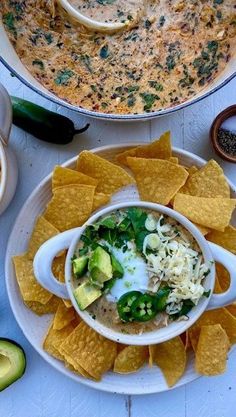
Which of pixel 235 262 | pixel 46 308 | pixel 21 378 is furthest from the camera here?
pixel 21 378

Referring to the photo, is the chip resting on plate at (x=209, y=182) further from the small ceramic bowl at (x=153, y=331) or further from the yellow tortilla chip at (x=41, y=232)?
the yellow tortilla chip at (x=41, y=232)

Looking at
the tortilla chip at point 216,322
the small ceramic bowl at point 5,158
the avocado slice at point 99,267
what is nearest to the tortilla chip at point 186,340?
A: the tortilla chip at point 216,322

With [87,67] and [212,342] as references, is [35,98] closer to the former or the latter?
[87,67]

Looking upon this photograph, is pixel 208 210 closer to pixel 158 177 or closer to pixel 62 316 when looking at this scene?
pixel 158 177

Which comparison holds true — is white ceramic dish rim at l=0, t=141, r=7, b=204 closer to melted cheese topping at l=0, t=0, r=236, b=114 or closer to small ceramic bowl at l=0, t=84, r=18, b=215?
small ceramic bowl at l=0, t=84, r=18, b=215

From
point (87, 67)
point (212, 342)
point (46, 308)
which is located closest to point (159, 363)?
point (212, 342)
